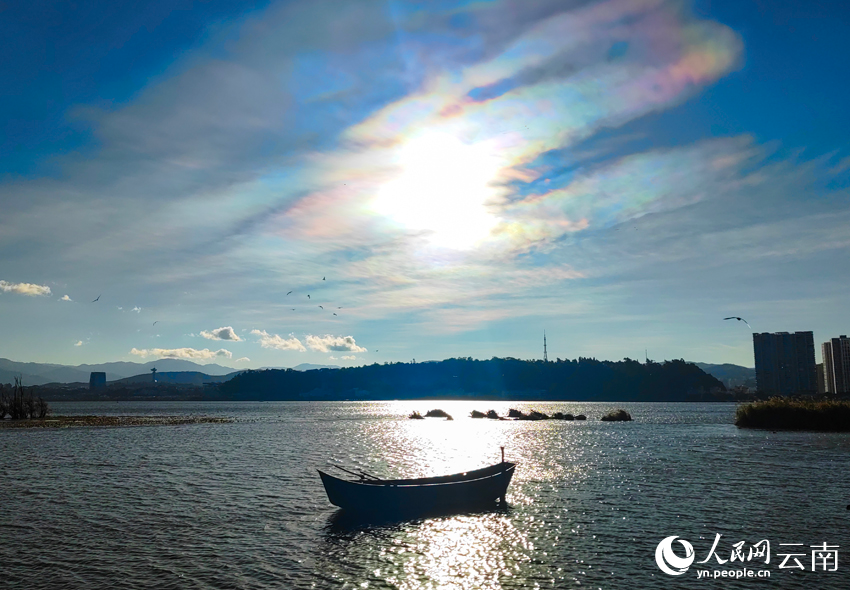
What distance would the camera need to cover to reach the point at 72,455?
211ft

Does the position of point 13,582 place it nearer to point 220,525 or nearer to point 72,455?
point 220,525

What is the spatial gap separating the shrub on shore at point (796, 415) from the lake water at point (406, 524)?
30761 millimetres

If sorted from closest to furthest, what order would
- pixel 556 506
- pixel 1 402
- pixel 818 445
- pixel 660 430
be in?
pixel 556 506 < pixel 818 445 < pixel 660 430 < pixel 1 402

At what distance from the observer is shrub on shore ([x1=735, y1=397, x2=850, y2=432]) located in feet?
294

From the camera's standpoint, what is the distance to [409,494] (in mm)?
34312

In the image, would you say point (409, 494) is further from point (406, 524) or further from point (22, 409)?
point (22, 409)

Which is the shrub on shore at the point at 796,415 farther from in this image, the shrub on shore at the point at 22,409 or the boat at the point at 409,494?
the shrub on shore at the point at 22,409

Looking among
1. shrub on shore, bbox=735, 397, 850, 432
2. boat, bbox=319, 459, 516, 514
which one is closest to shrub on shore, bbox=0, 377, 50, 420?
boat, bbox=319, 459, 516, 514

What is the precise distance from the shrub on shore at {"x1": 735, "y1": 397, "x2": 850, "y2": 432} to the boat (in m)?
79.3

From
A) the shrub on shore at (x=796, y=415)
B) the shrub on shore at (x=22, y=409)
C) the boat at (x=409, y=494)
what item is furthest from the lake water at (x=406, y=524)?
the shrub on shore at (x=22, y=409)

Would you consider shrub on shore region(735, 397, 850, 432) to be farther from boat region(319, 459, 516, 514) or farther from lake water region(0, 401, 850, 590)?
boat region(319, 459, 516, 514)

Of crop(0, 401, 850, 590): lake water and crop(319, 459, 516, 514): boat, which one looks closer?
crop(0, 401, 850, 590): lake water

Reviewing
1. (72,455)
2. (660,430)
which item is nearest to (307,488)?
(72,455)

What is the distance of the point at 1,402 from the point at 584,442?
128931mm
